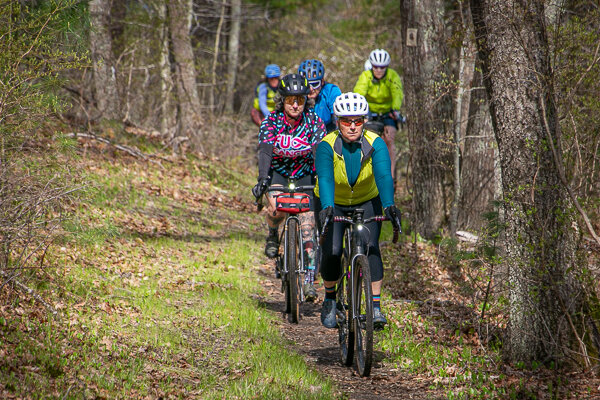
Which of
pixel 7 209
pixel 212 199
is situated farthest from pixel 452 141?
pixel 7 209

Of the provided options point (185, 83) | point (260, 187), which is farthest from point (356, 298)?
point (185, 83)

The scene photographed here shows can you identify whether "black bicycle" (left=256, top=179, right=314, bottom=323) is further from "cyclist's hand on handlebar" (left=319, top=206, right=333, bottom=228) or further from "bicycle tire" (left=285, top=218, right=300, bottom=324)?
"cyclist's hand on handlebar" (left=319, top=206, right=333, bottom=228)

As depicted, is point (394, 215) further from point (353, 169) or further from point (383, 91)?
point (383, 91)

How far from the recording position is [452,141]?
35.7ft

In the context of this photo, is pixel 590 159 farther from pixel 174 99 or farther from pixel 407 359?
pixel 174 99

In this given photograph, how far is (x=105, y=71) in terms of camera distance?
1532cm

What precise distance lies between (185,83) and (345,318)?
1363cm

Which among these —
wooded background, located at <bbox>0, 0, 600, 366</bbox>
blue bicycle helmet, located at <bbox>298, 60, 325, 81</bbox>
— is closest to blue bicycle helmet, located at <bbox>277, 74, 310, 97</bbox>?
blue bicycle helmet, located at <bbox>298, 60, 325, 81</bbox>

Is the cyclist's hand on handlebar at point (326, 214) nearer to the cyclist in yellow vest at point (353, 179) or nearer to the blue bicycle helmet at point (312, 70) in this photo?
the cyclist in yellow vest at point (353, 179)

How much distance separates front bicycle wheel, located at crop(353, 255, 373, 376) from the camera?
221 inches

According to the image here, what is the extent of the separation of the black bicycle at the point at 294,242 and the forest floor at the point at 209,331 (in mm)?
393

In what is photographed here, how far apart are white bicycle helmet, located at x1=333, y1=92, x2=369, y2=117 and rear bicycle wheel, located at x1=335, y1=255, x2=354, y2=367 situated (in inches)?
52.5

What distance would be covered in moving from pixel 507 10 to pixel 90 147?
10.6m

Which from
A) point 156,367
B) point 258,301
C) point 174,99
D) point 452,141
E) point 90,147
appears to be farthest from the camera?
point 174,99
